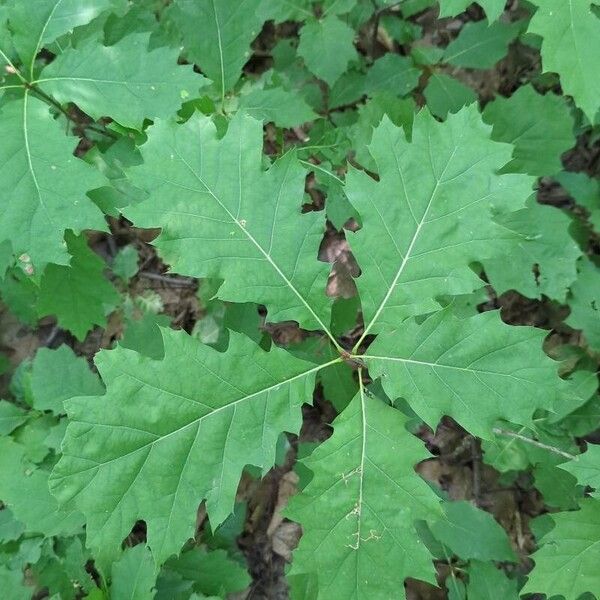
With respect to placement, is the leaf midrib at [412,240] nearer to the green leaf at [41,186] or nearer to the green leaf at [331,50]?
the green leaf at [41,186]

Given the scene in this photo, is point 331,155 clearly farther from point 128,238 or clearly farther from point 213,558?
point 213,558

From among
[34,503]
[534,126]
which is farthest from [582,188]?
[34,503]

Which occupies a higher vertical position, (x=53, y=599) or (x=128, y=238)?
(x=128, y=238)

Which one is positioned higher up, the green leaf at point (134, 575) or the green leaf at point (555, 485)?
the green leaf at point (134, 575)

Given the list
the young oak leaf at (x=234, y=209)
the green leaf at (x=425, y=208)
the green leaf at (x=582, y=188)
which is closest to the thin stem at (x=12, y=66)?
the young oak leaf at (x=234, y=209)

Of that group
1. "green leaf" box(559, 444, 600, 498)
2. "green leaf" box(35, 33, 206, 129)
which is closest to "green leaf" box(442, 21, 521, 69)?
"green leaf" box(35, 33, 206, 129)

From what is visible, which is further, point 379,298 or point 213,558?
point 213,558

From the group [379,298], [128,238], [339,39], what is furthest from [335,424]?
[128,238]
